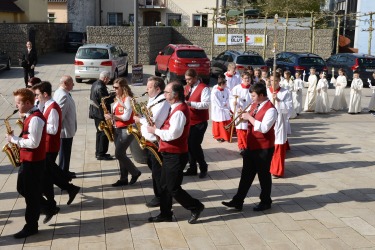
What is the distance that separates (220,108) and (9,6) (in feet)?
89.5

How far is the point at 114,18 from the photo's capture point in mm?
45531

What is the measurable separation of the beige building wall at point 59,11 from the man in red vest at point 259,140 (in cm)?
4037

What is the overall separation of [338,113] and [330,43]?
17371 mm

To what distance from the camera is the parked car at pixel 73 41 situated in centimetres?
3544

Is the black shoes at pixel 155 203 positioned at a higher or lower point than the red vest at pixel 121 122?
lower

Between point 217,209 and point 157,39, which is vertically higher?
point 157,39

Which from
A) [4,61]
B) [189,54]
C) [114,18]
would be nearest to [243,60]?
[189,54]

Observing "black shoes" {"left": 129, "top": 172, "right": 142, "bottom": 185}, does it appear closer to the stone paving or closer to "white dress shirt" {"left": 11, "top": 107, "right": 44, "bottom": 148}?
the stone paving

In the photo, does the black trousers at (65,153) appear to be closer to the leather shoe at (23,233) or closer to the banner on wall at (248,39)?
the leather shoe at (23,233)

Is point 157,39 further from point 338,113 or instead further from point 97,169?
point 97,169

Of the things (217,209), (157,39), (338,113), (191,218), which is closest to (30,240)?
(191,218)

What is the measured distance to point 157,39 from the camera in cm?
3038

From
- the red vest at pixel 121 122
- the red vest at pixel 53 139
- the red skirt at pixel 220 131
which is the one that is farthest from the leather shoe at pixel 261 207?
the red skirt at pixel 220 131

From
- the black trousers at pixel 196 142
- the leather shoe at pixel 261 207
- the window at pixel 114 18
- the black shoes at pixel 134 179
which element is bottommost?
the leather shoe at pixel 261 207
